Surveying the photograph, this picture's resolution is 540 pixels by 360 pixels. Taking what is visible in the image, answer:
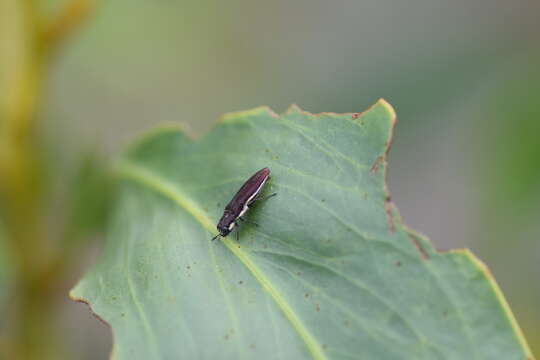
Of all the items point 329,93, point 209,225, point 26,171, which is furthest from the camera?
point 329,93

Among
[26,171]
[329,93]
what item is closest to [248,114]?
[26,171]

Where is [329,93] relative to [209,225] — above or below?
above

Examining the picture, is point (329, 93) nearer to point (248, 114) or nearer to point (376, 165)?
point (248, 114)

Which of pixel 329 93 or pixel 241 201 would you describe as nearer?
pixel 241 201

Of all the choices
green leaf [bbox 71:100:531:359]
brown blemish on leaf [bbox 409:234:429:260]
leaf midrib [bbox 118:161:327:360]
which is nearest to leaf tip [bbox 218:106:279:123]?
green leaf [bbox 71:100:531:359]

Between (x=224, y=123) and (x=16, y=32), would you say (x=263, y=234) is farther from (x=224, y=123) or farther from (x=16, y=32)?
(x=16, y=32)

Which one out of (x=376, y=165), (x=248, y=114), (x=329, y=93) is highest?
(x=329, y=93)

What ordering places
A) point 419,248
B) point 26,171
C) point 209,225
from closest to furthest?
1. point 419,248
2. point 209,225
3. point 26,171
